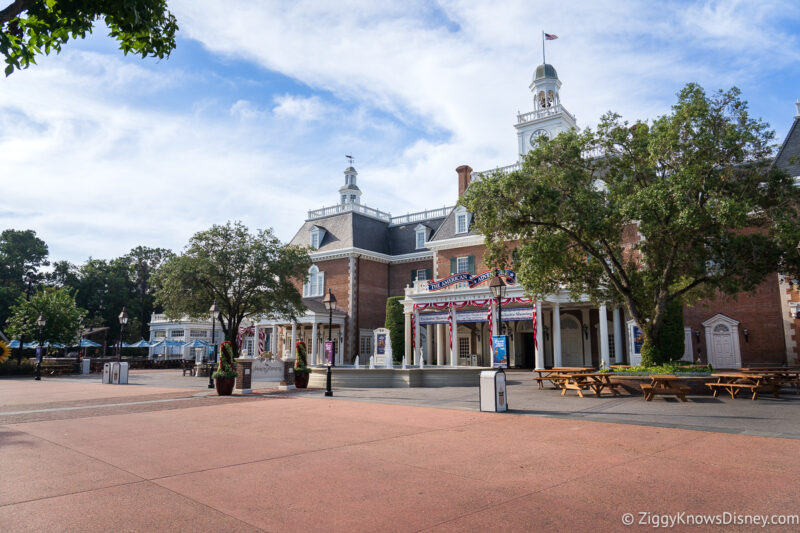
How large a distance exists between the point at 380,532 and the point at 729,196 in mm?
16253

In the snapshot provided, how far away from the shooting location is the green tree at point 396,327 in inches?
1487

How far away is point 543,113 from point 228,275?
27587mm

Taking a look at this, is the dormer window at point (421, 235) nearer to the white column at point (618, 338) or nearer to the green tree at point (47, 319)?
the white column at point (618, 338)

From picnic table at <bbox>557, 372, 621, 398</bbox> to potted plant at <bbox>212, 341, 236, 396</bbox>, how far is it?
463 inches

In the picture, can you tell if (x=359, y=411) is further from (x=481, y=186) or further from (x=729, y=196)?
(x=729, y=196)

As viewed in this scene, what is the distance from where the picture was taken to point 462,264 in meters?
35.9

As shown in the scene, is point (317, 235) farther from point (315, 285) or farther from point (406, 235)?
point (406, 235)

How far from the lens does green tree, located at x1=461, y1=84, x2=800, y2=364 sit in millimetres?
15875

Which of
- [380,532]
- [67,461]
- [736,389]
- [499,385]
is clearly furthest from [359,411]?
[736,389]

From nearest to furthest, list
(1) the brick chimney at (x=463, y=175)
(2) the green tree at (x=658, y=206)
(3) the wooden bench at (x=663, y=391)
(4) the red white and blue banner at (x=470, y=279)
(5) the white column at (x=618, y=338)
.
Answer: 1. (3) the wooden bench at (x=663, y=391)
2. (2) the green tree at (x=658, y=206)
3. (5) the white column at (x=618, y=338)
4. (4) the red white and blue banner at (x=470, y=279)
5. (1) the brick chimney at (x=463, y=175)

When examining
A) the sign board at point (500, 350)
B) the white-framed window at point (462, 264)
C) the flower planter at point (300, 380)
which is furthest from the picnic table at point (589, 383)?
the white-framed window at point (462, 264)

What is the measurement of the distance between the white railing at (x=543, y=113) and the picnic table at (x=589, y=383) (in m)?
28.5

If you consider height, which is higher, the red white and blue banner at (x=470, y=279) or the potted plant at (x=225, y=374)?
the red white and blue banner at (x=470, y=279)

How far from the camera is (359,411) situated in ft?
43.8
